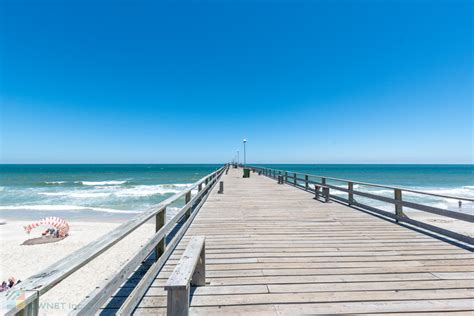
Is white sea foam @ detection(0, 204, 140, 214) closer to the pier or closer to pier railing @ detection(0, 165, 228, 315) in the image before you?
the pier

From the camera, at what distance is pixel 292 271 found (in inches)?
121

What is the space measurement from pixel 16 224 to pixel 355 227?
18.1m

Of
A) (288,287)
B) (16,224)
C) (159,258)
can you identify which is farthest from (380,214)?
(16,224)

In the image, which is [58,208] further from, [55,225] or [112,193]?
[55,225]

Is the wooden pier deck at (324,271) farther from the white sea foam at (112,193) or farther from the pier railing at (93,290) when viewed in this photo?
the white sea foam at (112,193)

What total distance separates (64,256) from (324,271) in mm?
10562

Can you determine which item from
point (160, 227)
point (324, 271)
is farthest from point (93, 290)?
point (324, 271)

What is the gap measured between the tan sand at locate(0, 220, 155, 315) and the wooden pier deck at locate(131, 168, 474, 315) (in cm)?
251

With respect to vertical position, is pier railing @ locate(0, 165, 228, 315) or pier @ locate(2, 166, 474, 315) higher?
pier railing @ locate(0, 165, 228, 315)

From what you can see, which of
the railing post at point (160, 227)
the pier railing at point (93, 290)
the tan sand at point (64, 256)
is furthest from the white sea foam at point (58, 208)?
the pier railing at point (93, 290)

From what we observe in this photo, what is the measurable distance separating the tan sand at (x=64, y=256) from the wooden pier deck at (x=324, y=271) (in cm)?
251

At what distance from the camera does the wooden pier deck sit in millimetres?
2373

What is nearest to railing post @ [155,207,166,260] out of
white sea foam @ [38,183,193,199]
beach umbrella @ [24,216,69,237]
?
beach umbrella @ [24,216,69,237]

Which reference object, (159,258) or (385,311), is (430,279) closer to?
(385,311)
